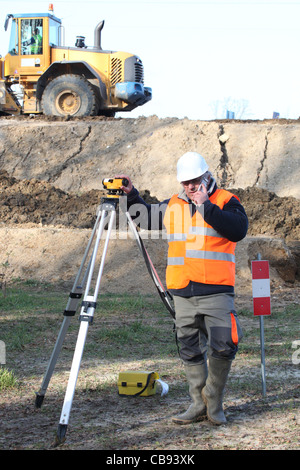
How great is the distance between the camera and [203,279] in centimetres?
432

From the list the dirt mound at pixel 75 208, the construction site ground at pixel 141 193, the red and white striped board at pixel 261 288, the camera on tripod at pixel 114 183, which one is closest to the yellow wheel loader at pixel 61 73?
the construction site ground at pixel 141 193

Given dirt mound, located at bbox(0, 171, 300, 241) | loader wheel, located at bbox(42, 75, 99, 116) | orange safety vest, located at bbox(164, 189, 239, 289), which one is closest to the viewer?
orange safety vest, located at bbox(164, 189, 239, 289)

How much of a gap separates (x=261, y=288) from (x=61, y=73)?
59.9 feet

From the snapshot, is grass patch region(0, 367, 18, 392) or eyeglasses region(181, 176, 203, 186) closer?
eyeglasses region(181, 176, 203, 186)

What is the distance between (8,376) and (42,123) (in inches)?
722

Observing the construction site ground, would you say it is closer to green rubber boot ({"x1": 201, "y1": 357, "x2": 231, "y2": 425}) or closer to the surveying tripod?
green rubber boot ({"x1": 201, "y1": 357, "x2": 231, "y2": 425})

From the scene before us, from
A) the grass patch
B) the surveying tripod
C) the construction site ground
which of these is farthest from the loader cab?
the surveying tripod

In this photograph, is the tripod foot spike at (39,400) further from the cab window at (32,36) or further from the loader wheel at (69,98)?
the cab window at (32,36)

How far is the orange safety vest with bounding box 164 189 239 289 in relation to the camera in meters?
4.35

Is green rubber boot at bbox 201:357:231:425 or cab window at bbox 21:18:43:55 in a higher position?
cab window at bbox 21:18:43:55

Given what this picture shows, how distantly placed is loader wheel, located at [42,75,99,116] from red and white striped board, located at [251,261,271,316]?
17484 millimetres

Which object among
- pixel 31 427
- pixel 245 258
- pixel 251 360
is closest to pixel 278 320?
pixel 251 360

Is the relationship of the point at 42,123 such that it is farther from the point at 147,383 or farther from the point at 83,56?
the point at 147,383

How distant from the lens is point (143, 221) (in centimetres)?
480
